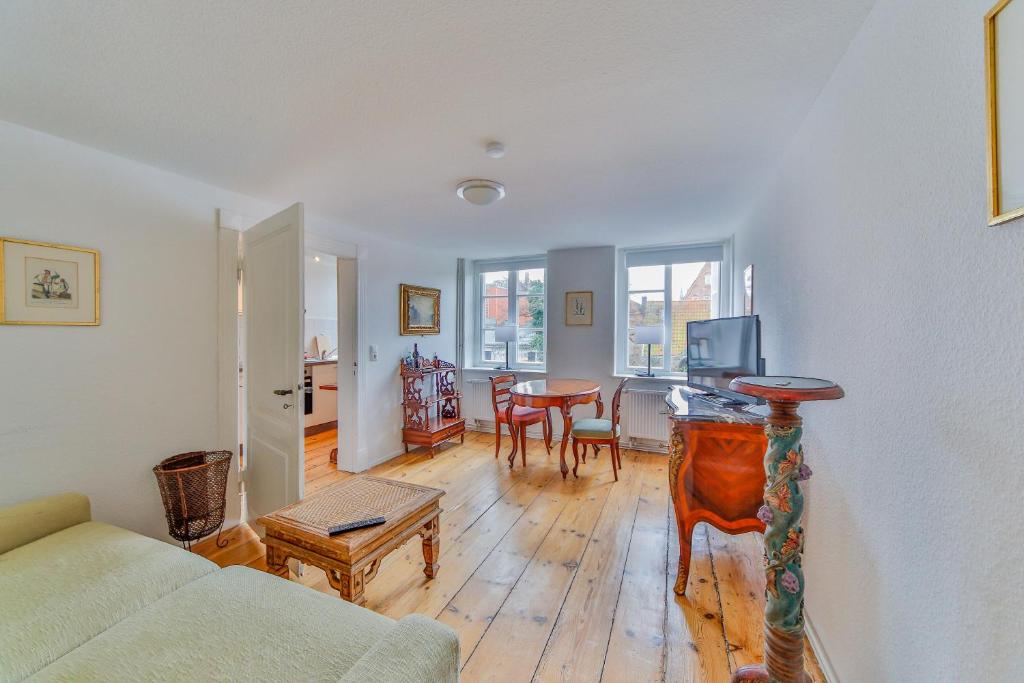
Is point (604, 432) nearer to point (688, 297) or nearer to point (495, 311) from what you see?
point (688, 297)

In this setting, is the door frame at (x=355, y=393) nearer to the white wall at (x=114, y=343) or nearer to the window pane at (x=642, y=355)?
the white wall at (x=114, y=343)

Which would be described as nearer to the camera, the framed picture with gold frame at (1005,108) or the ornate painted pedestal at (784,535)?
the framed picture with gold frame at (1005,108)

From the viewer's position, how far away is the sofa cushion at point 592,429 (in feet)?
11.0

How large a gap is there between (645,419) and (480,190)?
3071 millimetres

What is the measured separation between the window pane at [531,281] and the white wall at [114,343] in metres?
3.25

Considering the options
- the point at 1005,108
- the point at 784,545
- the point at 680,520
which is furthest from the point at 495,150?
the point at 680,520

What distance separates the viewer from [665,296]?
14.4 feet

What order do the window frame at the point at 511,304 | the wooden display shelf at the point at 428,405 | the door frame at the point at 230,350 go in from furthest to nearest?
1. the window frame at the point at 511,304
2. the wooden display shelf at the point at 428,405
3. the door frame at the point at 230,350

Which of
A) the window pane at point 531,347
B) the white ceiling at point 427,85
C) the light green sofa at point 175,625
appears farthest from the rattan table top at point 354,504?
the window pane at point 531,347

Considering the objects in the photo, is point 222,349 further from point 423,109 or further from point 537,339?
point 537,339

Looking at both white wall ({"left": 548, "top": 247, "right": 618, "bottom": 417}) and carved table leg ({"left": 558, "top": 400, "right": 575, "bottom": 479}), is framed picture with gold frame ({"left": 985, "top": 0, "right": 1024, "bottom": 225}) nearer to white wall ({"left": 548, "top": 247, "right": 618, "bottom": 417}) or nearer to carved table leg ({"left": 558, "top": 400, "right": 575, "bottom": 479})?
carved table leg ({"left": 558, "top": 400, "right": 575, "bottom": 479})

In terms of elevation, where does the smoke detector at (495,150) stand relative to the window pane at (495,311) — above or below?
above

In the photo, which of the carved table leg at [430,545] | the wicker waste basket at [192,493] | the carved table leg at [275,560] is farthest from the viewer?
the wicker waste basket at [192,493]

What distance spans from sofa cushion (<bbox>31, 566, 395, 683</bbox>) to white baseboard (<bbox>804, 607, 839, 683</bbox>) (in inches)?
64.1
